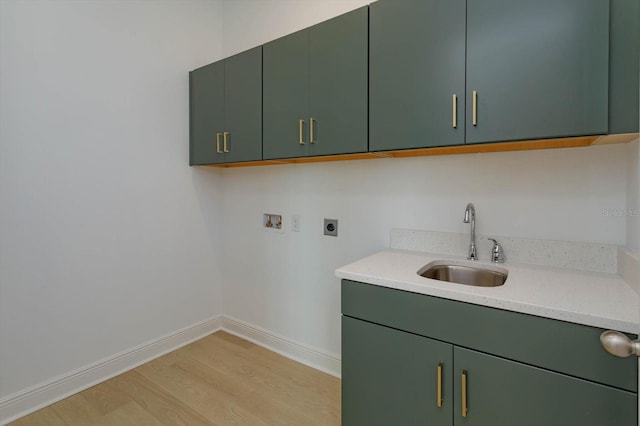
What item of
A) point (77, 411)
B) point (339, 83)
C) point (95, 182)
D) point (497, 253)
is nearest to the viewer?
point (497, 253)

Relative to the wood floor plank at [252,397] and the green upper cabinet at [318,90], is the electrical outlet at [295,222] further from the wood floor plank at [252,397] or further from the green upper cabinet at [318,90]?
the wood floor plank at [252,397]

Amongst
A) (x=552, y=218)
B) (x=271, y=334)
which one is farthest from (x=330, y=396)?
(x=552, y=218)

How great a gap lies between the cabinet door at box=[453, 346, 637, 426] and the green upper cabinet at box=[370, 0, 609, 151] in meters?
0.82

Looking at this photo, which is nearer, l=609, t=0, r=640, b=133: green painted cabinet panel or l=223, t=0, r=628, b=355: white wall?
l=609, t=0, r=640, b=133: green painted cabinet panel

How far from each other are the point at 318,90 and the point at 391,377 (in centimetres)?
144

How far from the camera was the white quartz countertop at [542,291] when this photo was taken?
3.05 feet

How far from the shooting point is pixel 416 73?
4.62ft

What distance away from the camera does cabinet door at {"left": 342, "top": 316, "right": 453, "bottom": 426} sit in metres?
1.19

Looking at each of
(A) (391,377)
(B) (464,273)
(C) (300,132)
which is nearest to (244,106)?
(C) (300,132)

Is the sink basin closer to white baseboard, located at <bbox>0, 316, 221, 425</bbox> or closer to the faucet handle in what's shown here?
the faucet handle

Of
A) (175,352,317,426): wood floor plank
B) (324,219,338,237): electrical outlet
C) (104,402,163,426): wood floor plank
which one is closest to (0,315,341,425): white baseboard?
(175,352,317,426): wood floor plank

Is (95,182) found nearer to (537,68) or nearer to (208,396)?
(208,396)

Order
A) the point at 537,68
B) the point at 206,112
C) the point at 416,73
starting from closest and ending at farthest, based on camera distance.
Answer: the point at 537,68
the point at 416,73
the point at 206,112

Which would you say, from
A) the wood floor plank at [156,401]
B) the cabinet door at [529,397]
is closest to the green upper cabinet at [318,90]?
the cabinet door at [529,397]
